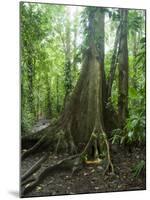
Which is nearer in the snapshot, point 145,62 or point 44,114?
point 44,114

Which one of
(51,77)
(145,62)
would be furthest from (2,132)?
(145,62)

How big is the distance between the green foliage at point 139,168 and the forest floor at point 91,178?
21 mm

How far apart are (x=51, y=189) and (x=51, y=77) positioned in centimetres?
95

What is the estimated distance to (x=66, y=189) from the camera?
11.9 ft

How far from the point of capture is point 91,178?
3.69 meters

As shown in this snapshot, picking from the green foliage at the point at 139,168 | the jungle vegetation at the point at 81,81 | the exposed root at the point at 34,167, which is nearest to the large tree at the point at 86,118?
the jungle vegetation at the point at 81,81

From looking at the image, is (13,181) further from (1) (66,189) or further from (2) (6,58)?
(2) (6,58)

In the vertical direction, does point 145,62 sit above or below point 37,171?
above

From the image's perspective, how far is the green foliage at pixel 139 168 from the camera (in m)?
3.82

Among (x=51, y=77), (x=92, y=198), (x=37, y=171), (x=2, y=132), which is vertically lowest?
(x=92, y=198)

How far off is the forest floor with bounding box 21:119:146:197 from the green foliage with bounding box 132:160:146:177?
21mm

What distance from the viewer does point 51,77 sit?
11.9ft

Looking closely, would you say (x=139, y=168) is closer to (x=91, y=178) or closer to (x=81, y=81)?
(x=91, y=178)

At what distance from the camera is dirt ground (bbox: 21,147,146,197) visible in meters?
3.58
